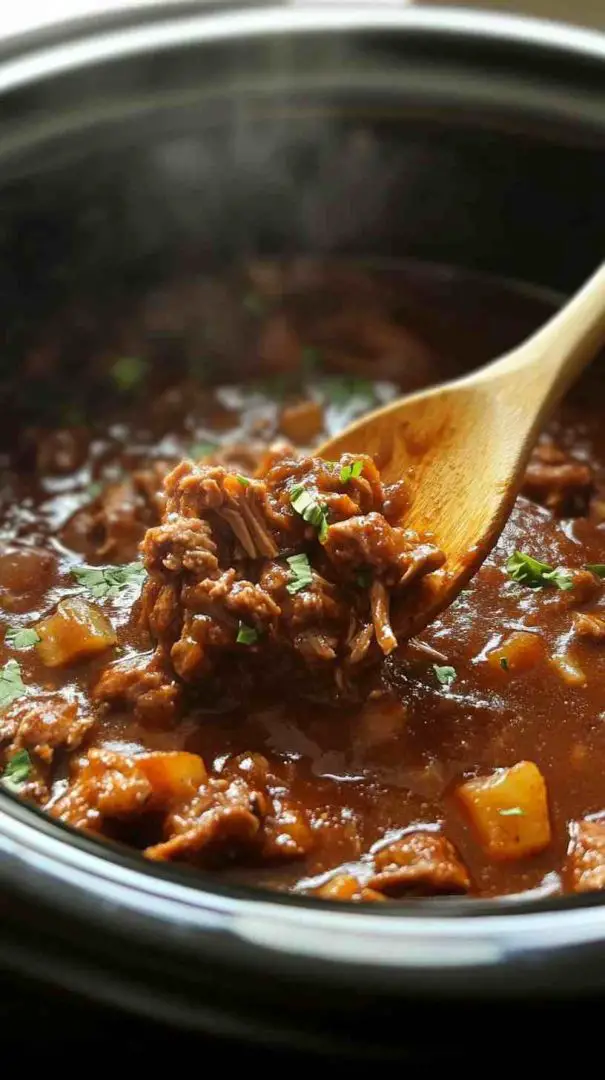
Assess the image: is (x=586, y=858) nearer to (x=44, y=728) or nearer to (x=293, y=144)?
(x=44, y=728)

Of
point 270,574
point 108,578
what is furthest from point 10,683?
point 270,574

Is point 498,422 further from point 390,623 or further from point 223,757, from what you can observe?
point 223,757

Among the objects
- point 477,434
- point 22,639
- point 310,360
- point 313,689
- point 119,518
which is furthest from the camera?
point 310,360

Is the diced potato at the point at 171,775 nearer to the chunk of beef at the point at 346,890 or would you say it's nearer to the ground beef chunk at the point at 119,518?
the chunk of beef at the point at 346,890

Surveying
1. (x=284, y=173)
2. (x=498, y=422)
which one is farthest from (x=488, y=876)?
(x=284, y=173)

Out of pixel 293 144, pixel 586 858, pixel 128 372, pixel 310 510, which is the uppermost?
pixel 293 144
